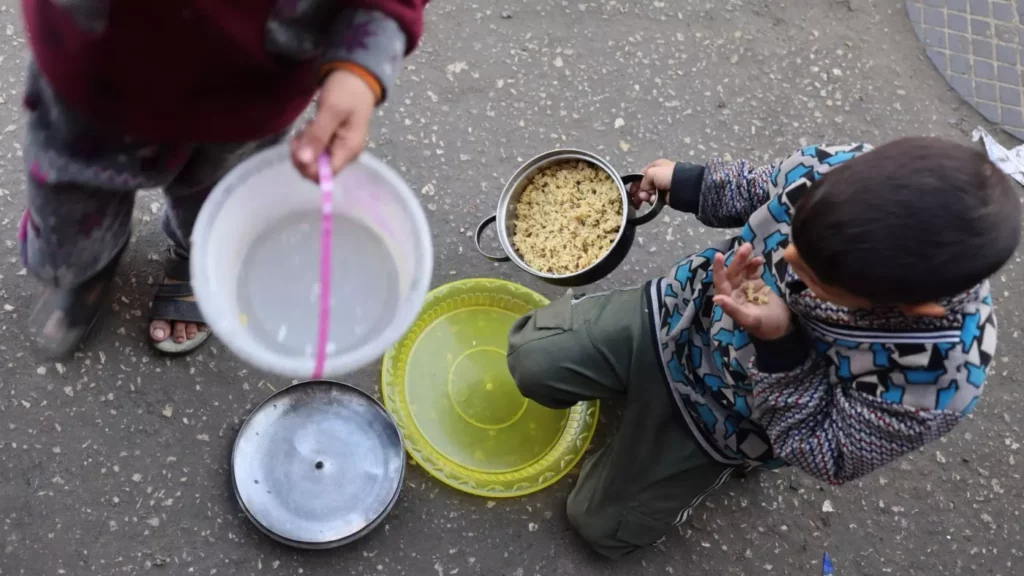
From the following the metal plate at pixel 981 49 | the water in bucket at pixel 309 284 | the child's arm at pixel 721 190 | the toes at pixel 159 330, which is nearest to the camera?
the water in bucket at pixel 309 284

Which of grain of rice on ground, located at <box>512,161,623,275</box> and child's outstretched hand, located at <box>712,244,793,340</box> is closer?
child's outstretched hand, located at <box>712,244,793,340</box>

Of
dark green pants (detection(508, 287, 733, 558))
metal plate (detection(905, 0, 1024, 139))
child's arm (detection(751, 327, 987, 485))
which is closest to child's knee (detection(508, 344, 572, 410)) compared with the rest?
dark green pants (detection(508, 287, 733, 558))

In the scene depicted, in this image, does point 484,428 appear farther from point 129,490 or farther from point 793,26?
point 793,26

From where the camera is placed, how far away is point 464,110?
5.51 feet

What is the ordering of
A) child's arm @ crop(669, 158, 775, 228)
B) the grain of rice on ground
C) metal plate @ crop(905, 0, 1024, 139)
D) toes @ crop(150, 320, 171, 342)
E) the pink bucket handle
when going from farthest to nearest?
metal plate @ crop(905, 0, 1024, 139) → toes @ crop(150, 320, 171, 342) → the grain of rice on ground → child's arm @ crop(669, 158, 775, 228) → the pink bucket handle

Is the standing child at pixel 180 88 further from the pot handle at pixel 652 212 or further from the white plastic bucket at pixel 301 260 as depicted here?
the pot handle at pixel 652 212

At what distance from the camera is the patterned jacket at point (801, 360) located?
0.88 meters

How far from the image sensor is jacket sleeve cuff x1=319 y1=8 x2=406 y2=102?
2.44 feet

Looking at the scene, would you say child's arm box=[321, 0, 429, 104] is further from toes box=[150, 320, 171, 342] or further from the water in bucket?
toes box=[150, 320, 171, 342]

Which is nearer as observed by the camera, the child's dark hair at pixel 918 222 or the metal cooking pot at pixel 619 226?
the child's dark hair at pixel 918 222

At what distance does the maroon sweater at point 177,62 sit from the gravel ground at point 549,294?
693mm

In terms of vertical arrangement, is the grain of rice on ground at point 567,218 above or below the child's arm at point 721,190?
below

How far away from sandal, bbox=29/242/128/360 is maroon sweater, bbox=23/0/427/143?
1.79ft

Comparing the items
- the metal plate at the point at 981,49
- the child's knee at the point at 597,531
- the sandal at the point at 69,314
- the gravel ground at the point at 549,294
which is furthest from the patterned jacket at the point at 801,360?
the metal plate at the point at 981,49
